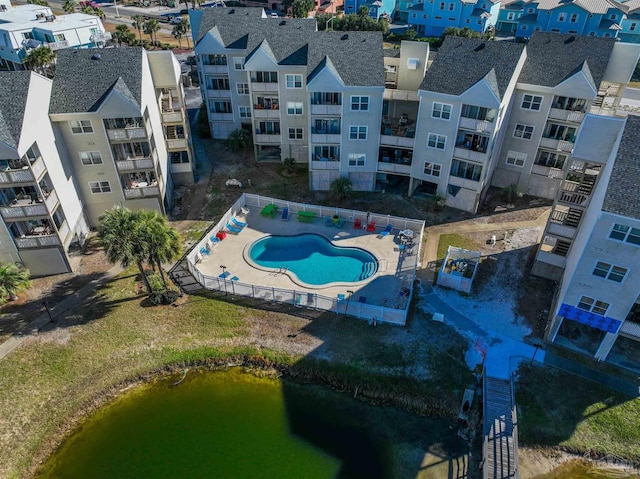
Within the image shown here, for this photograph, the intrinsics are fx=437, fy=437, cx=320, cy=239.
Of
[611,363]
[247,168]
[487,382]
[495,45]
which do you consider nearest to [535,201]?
[495,45]

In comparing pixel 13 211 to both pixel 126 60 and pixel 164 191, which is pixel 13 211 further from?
pixel 126 60

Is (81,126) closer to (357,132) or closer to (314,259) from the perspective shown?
(314,259)

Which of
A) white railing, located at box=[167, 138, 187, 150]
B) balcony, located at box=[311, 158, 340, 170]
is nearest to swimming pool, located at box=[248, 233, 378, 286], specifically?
balcony, located at box=[311, 158, 340, 170]

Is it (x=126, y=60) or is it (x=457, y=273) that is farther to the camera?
(x=126, y=60)

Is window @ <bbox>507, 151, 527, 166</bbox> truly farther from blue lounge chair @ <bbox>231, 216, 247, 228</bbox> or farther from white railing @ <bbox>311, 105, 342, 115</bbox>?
blue lounge chair @ <bbox>231, 216, 247, 228</bbox>

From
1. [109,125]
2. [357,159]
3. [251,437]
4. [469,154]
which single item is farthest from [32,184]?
[469,154]

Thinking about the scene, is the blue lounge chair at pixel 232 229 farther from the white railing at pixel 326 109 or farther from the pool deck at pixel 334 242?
the white railing at pixel 326 109
